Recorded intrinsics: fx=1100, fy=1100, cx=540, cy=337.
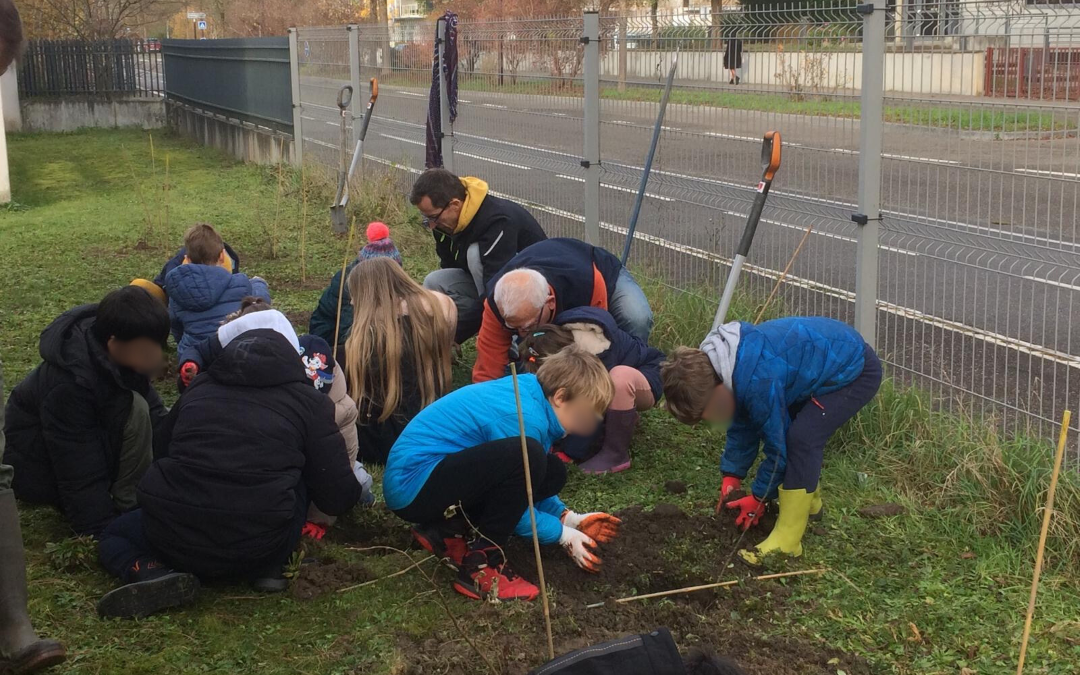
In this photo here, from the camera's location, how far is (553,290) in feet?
17.1

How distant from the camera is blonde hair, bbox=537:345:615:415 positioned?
3.58 m

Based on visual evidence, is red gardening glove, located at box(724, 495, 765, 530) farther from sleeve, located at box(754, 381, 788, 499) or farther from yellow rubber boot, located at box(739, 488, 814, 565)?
yellow rubber boot, located at box(739, 488, 814, 565)

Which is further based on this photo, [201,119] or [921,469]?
[201,119]

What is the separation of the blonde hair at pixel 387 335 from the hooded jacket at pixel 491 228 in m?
1.45

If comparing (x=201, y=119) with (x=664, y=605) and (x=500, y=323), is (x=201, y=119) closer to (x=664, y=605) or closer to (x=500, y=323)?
(x=500, y=323)

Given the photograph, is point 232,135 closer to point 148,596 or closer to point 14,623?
point 148,596

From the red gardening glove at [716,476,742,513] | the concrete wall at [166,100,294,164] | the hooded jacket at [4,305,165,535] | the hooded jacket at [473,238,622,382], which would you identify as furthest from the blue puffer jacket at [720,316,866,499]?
the concrete wall at [166,100,294,164]

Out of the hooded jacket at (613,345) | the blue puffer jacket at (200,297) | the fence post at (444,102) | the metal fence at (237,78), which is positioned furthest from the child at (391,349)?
the metal fence at (237,78)

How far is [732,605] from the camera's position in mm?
3641

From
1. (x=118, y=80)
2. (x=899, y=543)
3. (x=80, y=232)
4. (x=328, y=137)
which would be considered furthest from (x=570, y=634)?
(x=118, y=80)

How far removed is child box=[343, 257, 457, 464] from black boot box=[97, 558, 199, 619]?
4.68 feet

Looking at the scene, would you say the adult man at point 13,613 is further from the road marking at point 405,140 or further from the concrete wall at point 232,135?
the concrete wall at point 232,135

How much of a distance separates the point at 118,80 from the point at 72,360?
2259 cm

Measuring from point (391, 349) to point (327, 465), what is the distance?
49.8 inches
